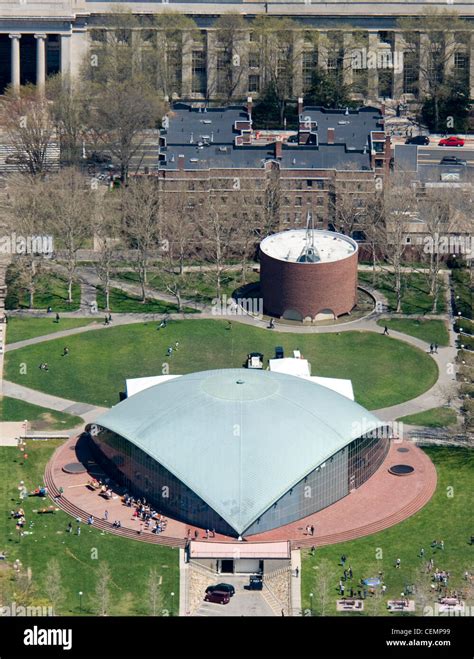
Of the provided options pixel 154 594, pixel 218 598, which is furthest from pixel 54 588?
pixel 218 598

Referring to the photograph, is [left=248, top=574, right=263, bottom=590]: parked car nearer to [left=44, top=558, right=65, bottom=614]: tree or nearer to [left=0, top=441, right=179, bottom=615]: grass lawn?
[left=0, top=441, right=179, bottom=615]: grass lawn

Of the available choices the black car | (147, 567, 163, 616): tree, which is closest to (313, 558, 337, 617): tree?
the black car

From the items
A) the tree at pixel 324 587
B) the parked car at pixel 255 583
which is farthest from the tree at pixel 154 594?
the tree at pixel 324 587

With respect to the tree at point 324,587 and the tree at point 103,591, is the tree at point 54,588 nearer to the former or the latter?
the tree at point 103,591

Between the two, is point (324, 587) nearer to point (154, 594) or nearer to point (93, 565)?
point (154, 594)
